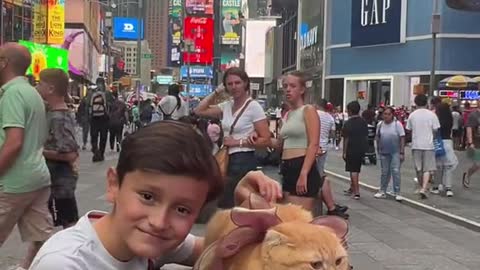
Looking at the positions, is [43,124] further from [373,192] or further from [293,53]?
[293,53]

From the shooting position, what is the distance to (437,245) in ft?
29.3

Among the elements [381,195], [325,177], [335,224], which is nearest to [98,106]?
[381,195]

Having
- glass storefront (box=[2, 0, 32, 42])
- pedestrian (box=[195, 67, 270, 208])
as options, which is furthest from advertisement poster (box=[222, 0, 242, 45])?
pedestrian (box=[195, 67, 270, 208])

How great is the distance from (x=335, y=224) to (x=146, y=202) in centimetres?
60

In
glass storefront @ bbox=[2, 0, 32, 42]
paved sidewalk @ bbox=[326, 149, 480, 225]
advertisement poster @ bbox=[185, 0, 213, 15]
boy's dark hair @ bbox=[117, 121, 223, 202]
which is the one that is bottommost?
paved sidewalk @ bbox=[326, 149, 480, 225]

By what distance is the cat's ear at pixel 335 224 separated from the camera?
1964 mm

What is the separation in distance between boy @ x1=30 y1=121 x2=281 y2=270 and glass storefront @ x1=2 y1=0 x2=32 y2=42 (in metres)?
38.0

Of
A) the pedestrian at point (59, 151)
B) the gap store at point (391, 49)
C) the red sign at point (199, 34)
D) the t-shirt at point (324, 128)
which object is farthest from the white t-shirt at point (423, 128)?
the red sign at point (199, 34)

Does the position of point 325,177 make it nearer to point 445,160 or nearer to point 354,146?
point 354,146

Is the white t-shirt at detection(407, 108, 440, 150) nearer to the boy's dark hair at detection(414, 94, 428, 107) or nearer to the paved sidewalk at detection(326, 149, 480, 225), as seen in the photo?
the boy's dark hair at detection(414, 94, 428, 107)

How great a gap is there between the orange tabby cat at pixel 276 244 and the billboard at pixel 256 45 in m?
104

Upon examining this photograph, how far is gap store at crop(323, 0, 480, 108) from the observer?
37469 millimetres

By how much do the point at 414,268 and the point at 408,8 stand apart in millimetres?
35245

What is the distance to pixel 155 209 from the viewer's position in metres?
1.62
